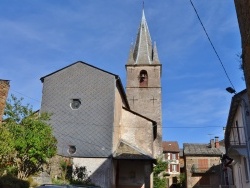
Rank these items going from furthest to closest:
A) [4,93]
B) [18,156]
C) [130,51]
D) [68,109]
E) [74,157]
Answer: [130,51] < [68,109] < [74,157] < [18,156] < [4,93]

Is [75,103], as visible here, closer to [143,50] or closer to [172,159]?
[143,50]

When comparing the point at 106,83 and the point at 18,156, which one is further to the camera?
the point at 106,83

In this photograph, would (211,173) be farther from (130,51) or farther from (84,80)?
(84,80)

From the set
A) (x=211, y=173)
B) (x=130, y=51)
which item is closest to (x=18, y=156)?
(x=130, y=51)

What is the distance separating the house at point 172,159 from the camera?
5891 centimetres

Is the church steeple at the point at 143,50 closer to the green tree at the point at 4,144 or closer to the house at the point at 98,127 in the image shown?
the house at the point at 98,127

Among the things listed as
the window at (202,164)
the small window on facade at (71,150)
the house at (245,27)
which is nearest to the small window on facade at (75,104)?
the small window on facade at (71,150)

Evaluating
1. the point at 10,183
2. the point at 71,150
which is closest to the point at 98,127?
the point at 71,150

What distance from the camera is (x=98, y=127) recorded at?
23.0 meters

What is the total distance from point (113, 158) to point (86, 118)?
3.82 metres

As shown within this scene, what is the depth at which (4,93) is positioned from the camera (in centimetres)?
1168

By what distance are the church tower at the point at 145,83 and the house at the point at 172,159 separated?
2209 cm

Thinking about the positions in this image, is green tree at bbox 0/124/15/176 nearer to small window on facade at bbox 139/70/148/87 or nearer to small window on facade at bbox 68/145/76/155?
small window on facade at bbox 68/145/76/155

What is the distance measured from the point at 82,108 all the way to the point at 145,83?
63.5ft
